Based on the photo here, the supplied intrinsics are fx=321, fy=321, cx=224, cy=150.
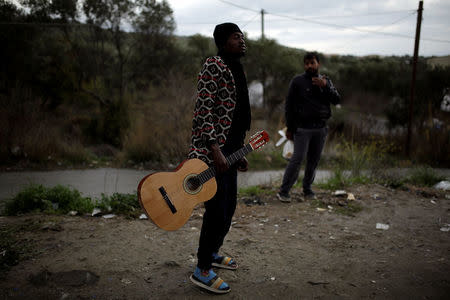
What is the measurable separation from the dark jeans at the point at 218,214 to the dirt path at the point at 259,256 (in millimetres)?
356

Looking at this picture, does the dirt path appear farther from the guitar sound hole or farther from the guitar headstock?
the guitar headstock

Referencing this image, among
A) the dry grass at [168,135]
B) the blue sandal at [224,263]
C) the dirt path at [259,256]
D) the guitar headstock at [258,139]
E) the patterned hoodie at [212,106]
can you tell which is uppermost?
the patterned hoodie at [212,106]

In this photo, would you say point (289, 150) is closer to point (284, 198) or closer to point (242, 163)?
point (284, 198)

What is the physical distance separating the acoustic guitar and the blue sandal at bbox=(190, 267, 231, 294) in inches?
21.5

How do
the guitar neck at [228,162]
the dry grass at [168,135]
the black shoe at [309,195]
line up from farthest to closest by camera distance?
the dry grass at [168,135]
the black shoe at [309,195]
the guitar neck at [228,162]

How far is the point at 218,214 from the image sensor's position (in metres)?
2.48

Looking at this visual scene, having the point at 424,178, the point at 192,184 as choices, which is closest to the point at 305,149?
the point at 192,184

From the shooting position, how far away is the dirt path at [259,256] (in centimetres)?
266

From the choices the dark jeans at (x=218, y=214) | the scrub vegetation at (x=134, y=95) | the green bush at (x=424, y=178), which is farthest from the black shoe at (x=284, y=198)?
the green bush at (x=424, y=178)

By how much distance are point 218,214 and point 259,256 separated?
3.63 ft

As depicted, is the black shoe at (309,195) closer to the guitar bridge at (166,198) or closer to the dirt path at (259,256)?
the dirt path at (259,256)

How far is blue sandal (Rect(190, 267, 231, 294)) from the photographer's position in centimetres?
256

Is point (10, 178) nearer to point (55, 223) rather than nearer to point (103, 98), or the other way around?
point (55, 223)

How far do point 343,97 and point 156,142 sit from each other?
50.5 feet
